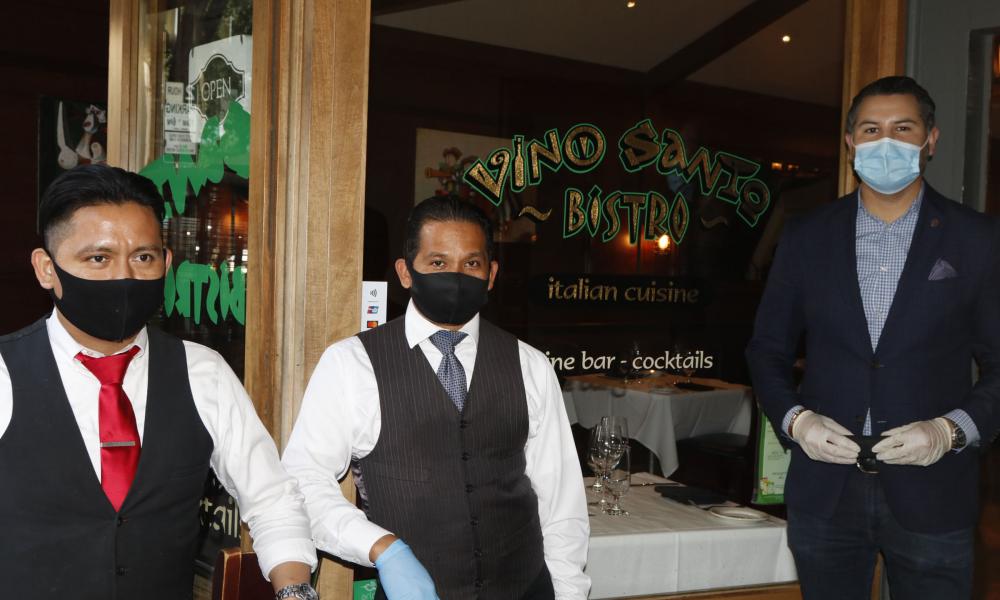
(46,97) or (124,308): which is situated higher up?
(46,97)

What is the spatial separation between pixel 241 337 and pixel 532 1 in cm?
150

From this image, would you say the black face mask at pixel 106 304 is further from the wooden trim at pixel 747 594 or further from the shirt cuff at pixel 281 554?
the wooden trim at pixel 747 594

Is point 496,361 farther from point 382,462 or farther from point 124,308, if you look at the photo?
point 124,308

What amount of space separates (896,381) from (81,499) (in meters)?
1.96

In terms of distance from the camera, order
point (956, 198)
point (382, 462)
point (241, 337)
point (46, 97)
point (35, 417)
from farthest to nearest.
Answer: point (46, 97)
point (956, 198)
point (241, 337)
point (382, 462)
point (35, 417)

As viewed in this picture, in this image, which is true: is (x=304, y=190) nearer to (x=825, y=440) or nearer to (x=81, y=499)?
(x=81, y=499)

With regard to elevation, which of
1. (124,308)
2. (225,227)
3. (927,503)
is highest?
(225,227)

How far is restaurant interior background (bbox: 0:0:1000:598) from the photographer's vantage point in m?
2.92

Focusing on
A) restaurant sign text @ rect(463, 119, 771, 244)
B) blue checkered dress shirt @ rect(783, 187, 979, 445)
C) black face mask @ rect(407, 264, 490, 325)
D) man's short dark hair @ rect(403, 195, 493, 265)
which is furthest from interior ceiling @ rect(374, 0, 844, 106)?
blue checkered dress shirt @ rect(783, 187, 979, 445)

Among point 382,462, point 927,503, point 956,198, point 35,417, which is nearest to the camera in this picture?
point 35,417

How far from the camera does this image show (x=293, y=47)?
2.62 metres

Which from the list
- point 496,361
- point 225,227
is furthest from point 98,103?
point 496,361

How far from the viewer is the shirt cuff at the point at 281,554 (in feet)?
5.86

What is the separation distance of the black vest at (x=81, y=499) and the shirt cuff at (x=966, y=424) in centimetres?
182
